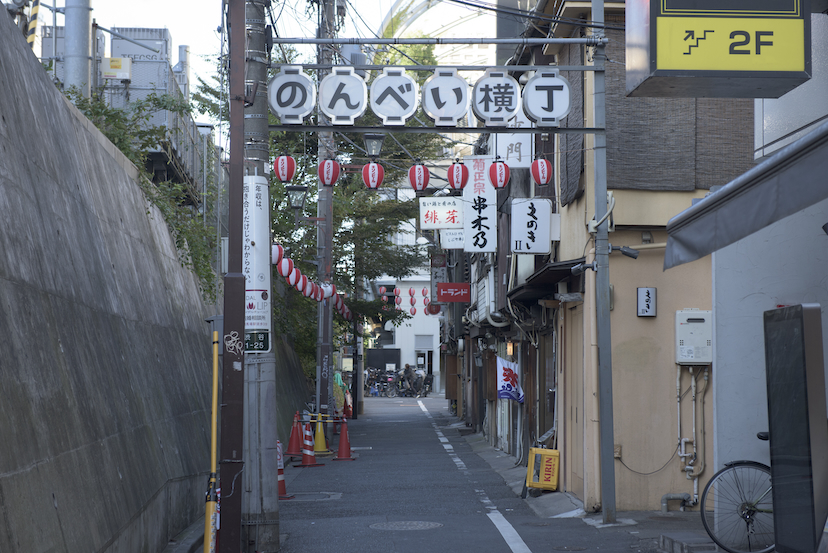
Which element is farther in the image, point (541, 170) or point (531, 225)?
point (531, 225)

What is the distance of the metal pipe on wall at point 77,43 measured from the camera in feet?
42.0

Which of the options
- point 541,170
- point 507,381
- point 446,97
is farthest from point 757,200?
point 507,381

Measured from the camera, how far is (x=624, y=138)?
1270 cm

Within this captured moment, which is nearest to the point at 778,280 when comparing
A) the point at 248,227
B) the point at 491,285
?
the point at 248,227

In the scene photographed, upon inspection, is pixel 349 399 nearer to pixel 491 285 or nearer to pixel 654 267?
pixel 491 285

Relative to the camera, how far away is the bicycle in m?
8.62

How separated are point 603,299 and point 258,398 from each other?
4900 mm

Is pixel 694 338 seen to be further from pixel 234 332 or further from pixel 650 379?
pixel 234 332

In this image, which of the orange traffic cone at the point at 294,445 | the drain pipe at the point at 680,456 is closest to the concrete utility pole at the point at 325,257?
the orange traffic cone at the point at 294,445

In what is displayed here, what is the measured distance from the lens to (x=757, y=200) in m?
6.28

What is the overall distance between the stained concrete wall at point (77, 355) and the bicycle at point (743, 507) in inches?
224

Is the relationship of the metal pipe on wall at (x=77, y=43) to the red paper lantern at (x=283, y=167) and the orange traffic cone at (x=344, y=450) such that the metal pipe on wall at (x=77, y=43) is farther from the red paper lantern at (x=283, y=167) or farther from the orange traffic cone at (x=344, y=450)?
the orange traffic cone at (x=344, y=450)

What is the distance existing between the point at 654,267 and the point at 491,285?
32.8ft

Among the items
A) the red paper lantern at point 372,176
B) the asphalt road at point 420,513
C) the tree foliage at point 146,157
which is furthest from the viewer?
the red paper lantern at point 372,176
